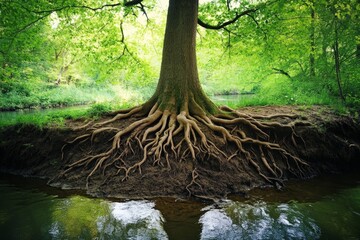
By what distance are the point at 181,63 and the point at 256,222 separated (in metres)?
5.18

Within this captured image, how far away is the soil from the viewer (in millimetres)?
5922

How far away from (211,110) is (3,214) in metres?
5.91

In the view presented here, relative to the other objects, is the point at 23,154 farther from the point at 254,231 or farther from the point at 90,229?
the point at 254,231

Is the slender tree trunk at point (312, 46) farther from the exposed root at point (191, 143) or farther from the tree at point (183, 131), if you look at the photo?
the exposed root at point (191, 143)

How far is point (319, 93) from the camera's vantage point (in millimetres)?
11930

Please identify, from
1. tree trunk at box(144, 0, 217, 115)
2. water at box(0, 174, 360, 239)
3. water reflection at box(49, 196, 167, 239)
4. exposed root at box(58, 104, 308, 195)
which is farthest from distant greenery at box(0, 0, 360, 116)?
water reflection at box(49, 196, 167, 239)

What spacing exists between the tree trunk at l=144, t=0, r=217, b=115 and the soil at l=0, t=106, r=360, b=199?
163 centimetres

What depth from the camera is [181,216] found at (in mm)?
4836

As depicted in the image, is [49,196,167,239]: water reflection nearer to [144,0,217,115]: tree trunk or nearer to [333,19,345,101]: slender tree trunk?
[144,0,217,115]: tree trunk

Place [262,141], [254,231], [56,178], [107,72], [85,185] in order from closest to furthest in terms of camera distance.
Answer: [254,231] < [85,185] < [56,178] < [262,141] < [107,72]

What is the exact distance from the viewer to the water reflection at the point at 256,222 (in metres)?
4.33

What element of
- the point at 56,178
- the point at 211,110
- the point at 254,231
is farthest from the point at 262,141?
the point at 56,178

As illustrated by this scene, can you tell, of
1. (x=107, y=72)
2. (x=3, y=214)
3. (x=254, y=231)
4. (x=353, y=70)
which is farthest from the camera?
(x=107, y=72)

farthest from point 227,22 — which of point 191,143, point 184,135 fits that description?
point 191,143
